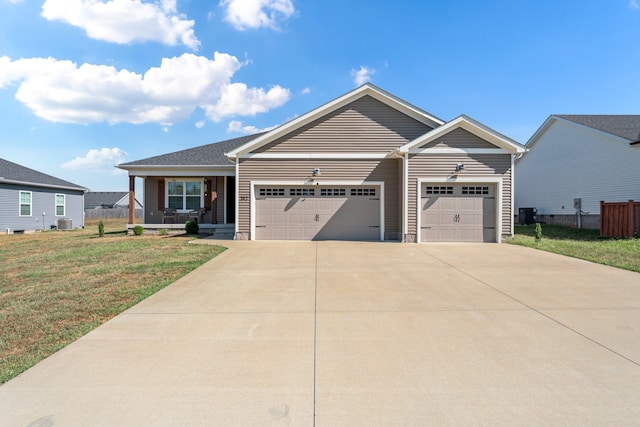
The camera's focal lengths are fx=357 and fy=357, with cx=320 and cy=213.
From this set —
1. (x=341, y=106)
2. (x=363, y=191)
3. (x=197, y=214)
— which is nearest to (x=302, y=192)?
(x=363, y=191)

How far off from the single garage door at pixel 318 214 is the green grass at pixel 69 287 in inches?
125

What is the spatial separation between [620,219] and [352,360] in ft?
53.8

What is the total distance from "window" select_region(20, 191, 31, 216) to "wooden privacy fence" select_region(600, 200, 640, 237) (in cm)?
3055

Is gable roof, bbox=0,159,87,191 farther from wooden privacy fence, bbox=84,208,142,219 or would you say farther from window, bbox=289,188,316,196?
wooden privacy fence, bbox=84,208,142,219

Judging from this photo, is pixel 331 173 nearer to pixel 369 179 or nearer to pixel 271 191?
pixel 369 179

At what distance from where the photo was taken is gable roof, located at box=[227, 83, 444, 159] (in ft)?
45.7

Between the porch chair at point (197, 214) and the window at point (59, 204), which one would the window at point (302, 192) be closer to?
the porch chair at point (197, 214)

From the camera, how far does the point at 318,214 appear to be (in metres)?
14.1

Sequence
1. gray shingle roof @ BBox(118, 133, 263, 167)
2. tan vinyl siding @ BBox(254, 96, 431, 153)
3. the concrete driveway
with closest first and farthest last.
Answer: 1. the concrete driveway
2. tan vinyl siding @ BBox(254, 96, 431, 153)
3. gray shingle roof @ BBox(118, 133, 263, 167)

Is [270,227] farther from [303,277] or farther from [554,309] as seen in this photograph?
[554,309]

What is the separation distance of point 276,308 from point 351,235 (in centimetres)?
914

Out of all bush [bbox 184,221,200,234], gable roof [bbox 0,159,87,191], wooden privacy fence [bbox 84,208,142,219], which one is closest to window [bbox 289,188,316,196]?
bush [bbox 184,221,200,234]

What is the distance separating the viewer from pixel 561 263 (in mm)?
8906

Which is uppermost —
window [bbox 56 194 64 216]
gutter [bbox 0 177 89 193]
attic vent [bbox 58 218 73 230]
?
gutter [bbox 0 177 89 193]
